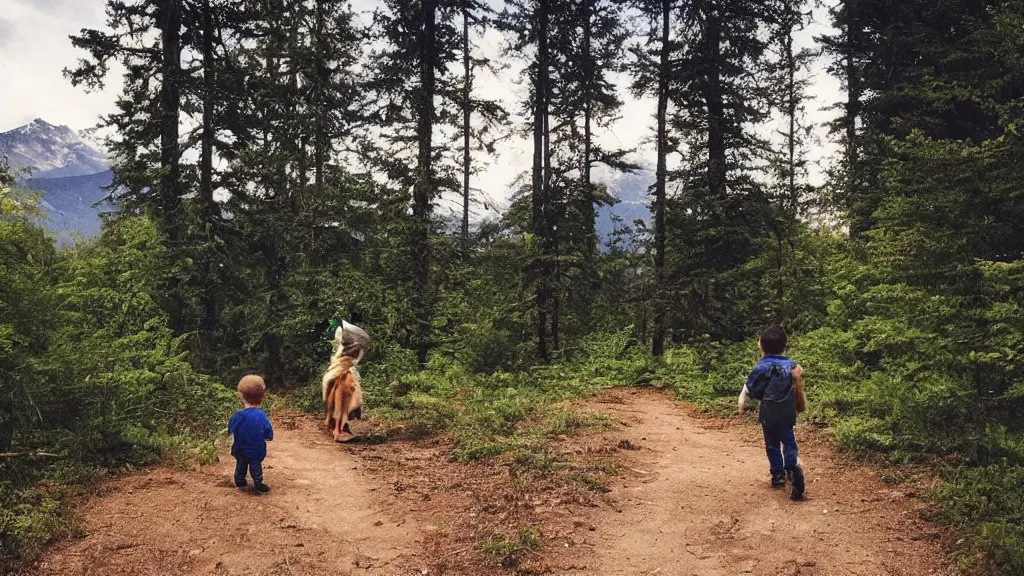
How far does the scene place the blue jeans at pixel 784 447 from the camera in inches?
241

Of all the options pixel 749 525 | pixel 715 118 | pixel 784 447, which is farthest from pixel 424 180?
pixel 749 525

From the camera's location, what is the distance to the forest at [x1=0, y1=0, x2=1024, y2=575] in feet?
23.6

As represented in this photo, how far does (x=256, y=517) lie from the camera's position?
5.67 meters

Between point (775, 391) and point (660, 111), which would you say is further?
point (660, 111)

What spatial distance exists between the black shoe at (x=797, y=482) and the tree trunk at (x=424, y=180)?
11.6m

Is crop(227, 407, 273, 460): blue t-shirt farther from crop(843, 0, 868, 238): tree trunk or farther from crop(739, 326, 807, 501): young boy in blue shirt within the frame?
crop(843, 0, 868, 238): tree trunk

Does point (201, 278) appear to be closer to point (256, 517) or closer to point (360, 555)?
point (256, 517)

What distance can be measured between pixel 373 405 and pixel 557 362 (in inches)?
252

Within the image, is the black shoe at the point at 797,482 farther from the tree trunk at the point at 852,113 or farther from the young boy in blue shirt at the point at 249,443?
the tree trunk at the point at 852,113

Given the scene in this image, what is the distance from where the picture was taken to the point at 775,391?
6.14 meters

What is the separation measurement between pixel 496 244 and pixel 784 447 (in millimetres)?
16597

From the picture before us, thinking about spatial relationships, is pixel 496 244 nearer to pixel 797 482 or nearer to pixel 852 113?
pixel 852 113

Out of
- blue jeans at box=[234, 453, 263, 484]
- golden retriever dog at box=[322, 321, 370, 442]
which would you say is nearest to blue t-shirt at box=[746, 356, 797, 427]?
blue jeans at box=[234, 453, 263, 484]

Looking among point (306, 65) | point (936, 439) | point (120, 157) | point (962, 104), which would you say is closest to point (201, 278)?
point (120, 157)
